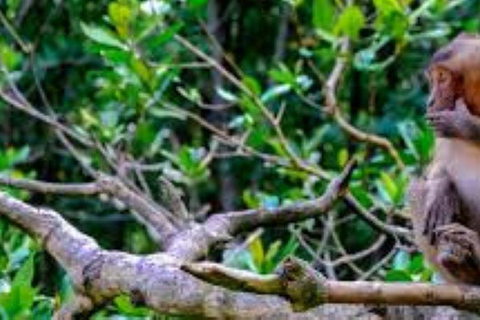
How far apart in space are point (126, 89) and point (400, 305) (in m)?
1.93

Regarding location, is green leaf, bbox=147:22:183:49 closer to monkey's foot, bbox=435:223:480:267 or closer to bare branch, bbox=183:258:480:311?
monkey's foot, bbox=435:223:480:267

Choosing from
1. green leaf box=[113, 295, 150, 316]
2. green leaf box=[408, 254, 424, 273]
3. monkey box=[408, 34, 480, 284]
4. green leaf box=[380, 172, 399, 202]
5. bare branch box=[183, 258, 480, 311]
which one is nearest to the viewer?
bare branch box=[183, 258, 480, 311]

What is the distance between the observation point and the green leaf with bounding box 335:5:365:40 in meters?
3.29

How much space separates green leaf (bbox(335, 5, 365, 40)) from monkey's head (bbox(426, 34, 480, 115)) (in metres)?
1.19

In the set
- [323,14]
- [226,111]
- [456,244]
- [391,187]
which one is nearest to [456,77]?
[456,244]

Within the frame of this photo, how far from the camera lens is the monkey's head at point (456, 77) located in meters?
2.05

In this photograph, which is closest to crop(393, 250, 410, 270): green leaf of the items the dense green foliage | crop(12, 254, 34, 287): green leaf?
the dense green foliage

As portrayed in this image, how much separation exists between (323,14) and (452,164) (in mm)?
1317

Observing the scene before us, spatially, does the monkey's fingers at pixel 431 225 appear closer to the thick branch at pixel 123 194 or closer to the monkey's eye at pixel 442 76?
the monkey's eye at pixel 442 76

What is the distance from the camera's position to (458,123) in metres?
2.03

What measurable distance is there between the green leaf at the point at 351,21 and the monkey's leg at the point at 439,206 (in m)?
1.24

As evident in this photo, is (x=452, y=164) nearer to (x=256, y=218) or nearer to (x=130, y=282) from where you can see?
(x=256, y=218)

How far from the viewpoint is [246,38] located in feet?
16.7

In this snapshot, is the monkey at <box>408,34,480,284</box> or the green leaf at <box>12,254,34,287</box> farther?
the green leaf at <box>12,254,34,287</box>
